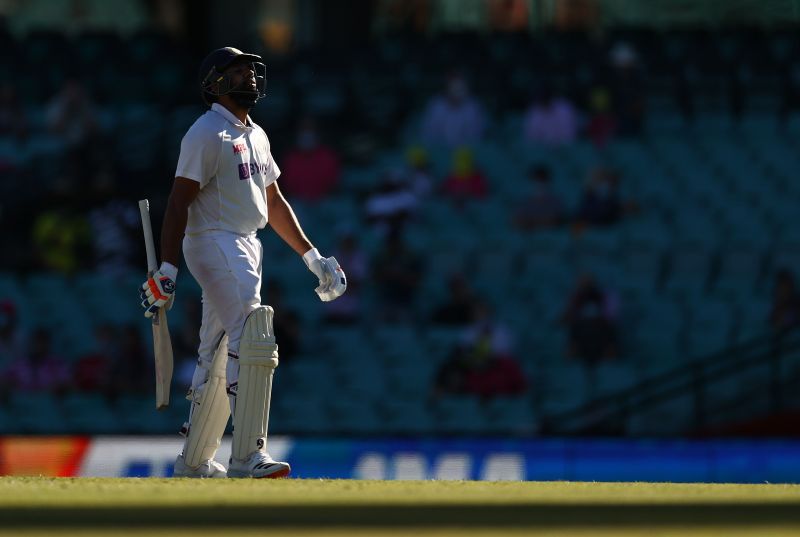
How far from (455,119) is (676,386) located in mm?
4256

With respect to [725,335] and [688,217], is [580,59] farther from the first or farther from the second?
[725,335]

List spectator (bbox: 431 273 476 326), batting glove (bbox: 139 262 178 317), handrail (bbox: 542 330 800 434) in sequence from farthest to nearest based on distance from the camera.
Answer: spectator (bbox: 431 273 476 326)
handrail (bbox: 542 330 800 434)
batting glove (bbox: 139 262 178 317)

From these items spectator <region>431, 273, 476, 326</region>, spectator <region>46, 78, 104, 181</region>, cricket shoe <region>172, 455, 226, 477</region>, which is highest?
spectator <region>46, 78, 104, 181</region>

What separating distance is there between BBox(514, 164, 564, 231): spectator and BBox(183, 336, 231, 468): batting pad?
7.73 meters

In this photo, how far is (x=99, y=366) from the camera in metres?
13.4

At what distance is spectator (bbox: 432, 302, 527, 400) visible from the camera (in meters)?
12.9

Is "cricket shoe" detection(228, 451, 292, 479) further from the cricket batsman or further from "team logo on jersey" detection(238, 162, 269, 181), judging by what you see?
"team logo on jersey" detection(238, 162, 269, 181)

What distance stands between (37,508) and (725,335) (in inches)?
354

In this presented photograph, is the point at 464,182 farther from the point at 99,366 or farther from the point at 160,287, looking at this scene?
the point at 160,287

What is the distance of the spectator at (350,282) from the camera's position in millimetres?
13859

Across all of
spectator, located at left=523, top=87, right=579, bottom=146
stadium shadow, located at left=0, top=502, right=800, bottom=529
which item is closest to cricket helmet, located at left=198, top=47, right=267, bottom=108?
stadium shadow, located at left=0, top=502, right=800, bottom=529

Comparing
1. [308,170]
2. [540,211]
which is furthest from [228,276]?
[308,170]

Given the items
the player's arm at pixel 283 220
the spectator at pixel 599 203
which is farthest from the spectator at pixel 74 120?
the player's arm at pixel 283 220

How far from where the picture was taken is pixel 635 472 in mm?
10625
